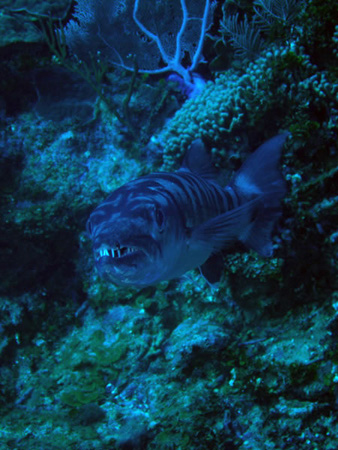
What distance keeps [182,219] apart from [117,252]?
72 cm

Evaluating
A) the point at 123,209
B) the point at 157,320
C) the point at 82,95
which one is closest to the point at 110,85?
the point at 82,95

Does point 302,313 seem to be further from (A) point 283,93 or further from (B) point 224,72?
(B) point 224,72

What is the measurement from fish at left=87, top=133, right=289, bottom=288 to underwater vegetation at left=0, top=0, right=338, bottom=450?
0.41m

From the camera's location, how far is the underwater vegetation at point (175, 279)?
8.71 ft

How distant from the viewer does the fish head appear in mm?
1821

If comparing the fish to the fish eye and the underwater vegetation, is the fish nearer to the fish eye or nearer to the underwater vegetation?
the fish eye

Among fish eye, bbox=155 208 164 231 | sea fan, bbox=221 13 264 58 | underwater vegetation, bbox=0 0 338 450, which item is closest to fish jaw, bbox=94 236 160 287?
fish eye, bbox=155 208 164 231

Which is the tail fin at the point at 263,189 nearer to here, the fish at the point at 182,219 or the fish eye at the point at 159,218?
the fish at the point at 182,219

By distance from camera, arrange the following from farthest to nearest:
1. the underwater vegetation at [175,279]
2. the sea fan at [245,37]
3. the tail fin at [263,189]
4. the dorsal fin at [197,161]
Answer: the sea fan at [245,37] < the dorsal fin at [197,161] < the tail fin at [263,189] < the underwater vegetation at [175,279]

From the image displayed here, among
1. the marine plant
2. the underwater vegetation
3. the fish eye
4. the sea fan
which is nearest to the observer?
the fish eye

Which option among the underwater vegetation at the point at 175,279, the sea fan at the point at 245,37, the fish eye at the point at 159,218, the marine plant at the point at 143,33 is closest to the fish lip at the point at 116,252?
the fish eye at the point at 159,218

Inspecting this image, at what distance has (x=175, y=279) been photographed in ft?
15.1

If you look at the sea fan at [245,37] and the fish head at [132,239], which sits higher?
the sea fan at [245,37]

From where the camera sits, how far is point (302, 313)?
3.18 m
